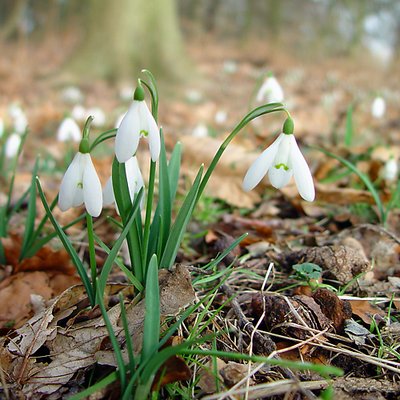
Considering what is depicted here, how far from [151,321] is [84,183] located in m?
0.39

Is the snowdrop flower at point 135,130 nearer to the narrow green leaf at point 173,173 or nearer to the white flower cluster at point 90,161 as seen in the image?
the white flower cluster at point 90,161

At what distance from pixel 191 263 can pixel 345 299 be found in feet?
1.91

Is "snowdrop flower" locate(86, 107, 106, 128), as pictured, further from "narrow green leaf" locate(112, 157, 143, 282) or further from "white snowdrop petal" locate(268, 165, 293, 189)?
"white snowdrop petal" locate(268, 165, 293, 189)

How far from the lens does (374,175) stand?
276 centimetres

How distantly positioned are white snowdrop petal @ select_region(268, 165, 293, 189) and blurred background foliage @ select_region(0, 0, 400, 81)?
21.2 ft

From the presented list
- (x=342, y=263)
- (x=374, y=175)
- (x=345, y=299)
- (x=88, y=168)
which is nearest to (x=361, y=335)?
(x=345, y=299)

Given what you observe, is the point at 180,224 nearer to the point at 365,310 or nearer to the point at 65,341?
the point at 65,341

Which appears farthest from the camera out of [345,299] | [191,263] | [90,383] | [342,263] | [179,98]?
[179,98]

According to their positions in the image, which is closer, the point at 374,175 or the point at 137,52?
the point at 374,175

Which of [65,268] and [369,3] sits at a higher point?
[369,3]

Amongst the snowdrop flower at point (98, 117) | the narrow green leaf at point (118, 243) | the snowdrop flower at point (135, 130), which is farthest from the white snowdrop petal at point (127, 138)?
the snowdrop flower at point (98, 117)

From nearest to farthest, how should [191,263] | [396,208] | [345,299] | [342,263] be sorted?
[345,299] → [342,263] → [191,263] → [396,208]

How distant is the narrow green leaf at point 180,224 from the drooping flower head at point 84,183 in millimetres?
250

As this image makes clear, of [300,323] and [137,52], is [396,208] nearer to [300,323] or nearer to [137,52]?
[300,323]
